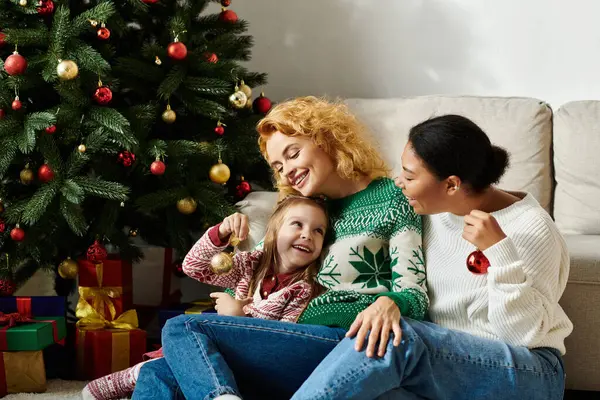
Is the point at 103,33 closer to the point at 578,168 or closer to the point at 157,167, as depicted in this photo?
the point at 157,167

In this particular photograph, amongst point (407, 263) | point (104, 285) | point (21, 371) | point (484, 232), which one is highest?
point (484, 232)

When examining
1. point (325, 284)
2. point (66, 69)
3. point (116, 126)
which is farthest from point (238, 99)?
point (325, 284)

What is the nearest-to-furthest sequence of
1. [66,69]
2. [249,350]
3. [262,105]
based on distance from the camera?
[249,350] → [66,69] → [262,105]

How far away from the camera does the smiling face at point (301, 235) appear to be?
183cm

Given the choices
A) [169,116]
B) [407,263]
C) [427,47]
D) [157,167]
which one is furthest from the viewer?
[427,47]

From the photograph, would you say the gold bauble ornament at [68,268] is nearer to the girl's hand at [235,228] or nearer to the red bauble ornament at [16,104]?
the red bauble ornament at [16,104]

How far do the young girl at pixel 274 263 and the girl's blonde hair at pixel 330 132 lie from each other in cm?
12

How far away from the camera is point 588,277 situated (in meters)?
1.96

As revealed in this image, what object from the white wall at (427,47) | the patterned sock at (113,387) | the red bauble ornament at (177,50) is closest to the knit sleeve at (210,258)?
the patterned sock at (113,387)

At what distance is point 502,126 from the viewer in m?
2.57

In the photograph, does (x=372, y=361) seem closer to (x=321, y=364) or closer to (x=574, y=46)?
(x=321, y=364)

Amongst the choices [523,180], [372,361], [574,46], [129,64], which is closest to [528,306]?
[372,361]

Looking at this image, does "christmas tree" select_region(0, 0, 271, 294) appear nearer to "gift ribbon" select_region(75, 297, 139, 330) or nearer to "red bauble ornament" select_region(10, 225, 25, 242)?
"red bauble ornament" select_region(10, 225, 25, 242)

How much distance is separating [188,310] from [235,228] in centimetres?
65
